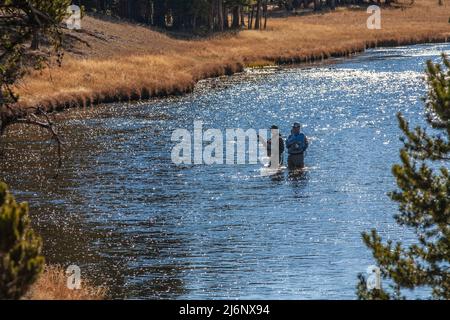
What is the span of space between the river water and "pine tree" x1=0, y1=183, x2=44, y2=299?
8934mm

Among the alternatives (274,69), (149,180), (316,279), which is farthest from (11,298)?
(274,69)

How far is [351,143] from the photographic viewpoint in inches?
1790

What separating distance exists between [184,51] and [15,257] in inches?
2717

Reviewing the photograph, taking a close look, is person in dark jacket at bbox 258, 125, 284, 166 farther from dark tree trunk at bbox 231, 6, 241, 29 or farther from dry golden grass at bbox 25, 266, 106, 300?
dark tree trunk at bbox 231, 6, 241, 29

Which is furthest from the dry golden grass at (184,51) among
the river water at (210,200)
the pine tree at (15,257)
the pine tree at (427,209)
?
the pine tree at (15,257)

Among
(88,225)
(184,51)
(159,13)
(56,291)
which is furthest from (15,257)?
(159,13)

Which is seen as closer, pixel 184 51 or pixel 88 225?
pixel 88 225

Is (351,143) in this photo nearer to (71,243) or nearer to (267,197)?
(267,197)

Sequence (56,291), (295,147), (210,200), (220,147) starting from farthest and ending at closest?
(220,147) < (295,147) < (210,200) < (56,291)

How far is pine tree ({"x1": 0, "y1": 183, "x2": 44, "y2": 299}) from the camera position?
13172mm

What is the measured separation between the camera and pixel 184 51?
8169 centimetres

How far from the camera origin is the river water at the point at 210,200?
24375mm

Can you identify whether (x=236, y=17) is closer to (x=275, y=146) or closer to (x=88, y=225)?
(x=275, y=146)

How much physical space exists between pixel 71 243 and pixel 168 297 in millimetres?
6034
